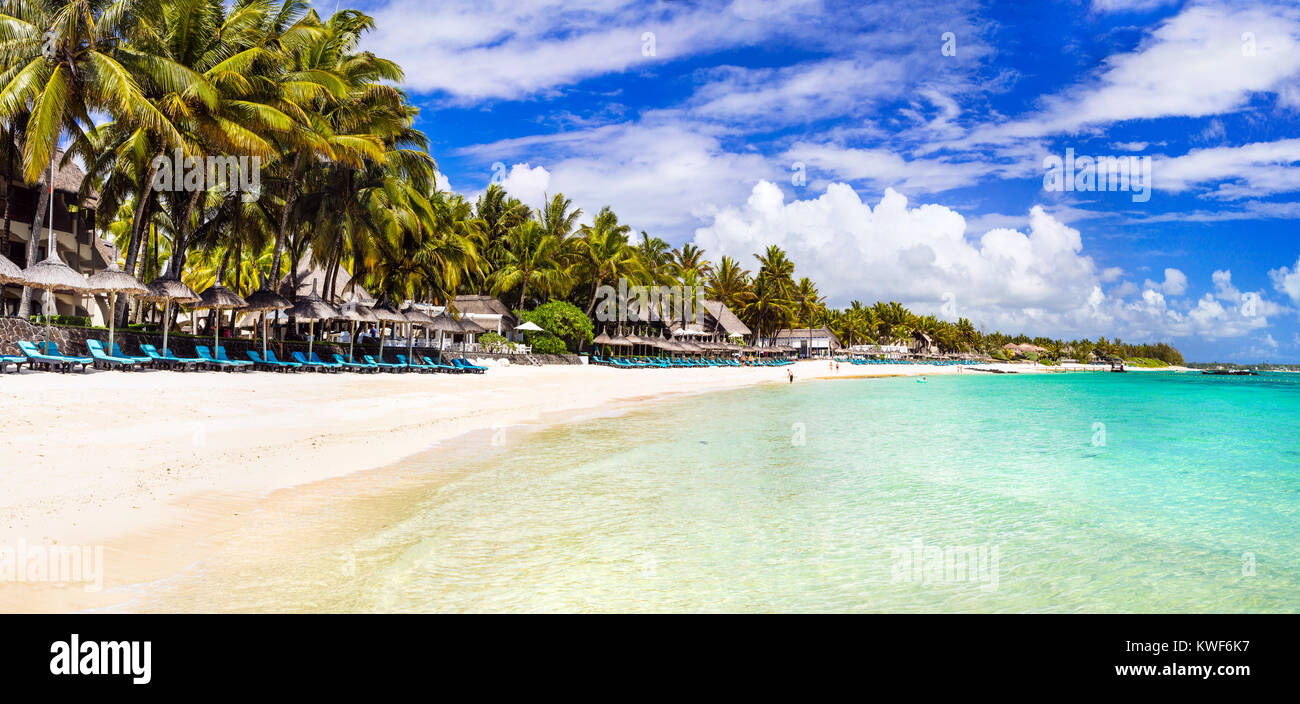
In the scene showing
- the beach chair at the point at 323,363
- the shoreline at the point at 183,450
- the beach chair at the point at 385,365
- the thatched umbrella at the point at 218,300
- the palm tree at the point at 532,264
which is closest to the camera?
the shoreline at the point at 183,450

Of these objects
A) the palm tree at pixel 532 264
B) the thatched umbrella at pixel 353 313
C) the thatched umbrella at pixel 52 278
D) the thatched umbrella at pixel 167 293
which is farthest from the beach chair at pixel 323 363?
the palm tree at pixel 532 264

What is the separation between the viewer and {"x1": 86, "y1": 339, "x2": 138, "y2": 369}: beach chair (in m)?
16.5

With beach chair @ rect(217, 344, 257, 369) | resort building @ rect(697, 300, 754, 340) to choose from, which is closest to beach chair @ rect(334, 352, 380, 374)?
Result: beach chair @ rect(217, 344, 257, 369)

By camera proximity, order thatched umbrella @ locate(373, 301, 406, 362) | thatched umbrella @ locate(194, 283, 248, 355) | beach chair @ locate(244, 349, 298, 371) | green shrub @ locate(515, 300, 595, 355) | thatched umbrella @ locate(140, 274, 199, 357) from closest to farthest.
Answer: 1. thatched umbrella @ locate(140, 274, 199, 357)
2. thatched umbrella @ locate(194, 283, 248, 355)
3. beach chair @ locate(244, 349, 298, 371)
4. thatched umbrella @ locate(373, 301, 406, 362)
5. green shrub @ locate(515, 300, 595, 355)

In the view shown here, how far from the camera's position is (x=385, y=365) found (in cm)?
2628

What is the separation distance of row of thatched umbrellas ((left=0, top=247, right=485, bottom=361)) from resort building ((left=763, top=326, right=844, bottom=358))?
6771cm

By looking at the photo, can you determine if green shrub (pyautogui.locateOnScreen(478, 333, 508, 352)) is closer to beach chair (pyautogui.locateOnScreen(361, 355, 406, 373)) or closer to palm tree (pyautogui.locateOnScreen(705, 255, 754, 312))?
beach chair (pyautogui.locateOnScreen(361, 355, 406, 373))

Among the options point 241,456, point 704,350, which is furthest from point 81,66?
point 704,350

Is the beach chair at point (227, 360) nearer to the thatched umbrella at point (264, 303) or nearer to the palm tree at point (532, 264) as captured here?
the thatched umbrella at point (264, 303)

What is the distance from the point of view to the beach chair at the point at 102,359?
648 inches

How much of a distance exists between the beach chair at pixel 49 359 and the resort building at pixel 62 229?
9.76 m

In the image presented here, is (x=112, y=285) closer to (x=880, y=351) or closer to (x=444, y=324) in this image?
(x=444, y=324)

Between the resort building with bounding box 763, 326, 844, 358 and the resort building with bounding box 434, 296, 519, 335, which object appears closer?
the resort building with bounding box 434, 296, 519, 335
